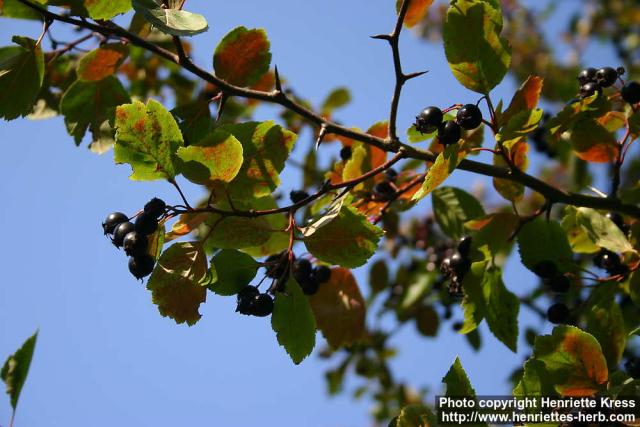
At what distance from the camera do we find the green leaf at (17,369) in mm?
1959

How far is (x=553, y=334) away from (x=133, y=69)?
2.65m

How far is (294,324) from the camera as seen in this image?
1574mm

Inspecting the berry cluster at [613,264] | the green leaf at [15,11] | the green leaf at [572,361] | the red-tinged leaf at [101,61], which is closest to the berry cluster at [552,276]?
the berry cluster at [613,264]

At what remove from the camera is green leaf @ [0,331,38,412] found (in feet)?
6.43

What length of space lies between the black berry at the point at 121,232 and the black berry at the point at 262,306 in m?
0.37

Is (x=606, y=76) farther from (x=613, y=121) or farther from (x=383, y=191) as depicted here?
(x=383, y=191)

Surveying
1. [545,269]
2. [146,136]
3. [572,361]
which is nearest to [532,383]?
[572,361]

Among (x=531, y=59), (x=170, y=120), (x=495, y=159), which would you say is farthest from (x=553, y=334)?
(x=531, y=59)

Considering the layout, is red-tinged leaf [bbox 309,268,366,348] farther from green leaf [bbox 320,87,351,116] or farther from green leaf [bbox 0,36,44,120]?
green leaf [bbox 320,87,351,116]

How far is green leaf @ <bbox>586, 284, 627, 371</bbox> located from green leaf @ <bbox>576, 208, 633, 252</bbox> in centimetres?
16

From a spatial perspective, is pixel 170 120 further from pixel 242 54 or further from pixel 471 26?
pixel 471 26

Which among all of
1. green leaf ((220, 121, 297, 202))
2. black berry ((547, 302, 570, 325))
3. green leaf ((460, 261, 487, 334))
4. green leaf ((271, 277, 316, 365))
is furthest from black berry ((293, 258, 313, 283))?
black berry ((547, 302, 570, 325))

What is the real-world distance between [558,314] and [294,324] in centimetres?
97

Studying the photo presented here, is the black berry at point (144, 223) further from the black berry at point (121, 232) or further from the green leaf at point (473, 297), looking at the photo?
the green leaf at point (473, 297)
